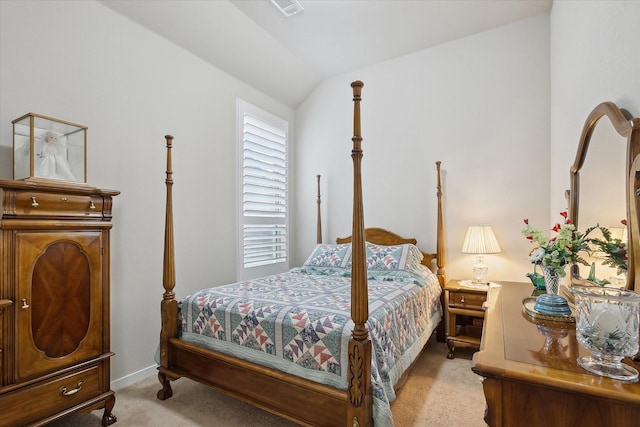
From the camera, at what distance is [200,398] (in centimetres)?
230

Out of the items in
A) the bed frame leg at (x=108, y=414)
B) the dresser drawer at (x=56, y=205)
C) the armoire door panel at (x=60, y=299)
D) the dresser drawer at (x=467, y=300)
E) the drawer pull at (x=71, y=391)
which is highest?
the dresser drawer at (x=56, y=205)

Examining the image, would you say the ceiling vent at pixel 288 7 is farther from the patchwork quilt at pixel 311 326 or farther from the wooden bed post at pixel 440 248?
the patchwork quilt at pixel 311 326

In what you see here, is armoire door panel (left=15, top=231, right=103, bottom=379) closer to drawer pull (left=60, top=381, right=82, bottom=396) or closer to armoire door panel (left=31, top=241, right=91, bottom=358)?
armoire door panel (left=31, top=241, right=91, bottom=358)

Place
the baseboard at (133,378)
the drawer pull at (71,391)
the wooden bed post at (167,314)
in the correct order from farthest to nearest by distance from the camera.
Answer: the baseboard at (133,378)
the wooden bed post at (167,314)
the drawer pull at (71,391)

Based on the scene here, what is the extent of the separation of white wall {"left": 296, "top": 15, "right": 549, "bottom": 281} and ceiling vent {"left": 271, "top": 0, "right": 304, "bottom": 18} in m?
1.24

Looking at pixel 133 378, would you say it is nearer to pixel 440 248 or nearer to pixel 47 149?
pixel 47 149

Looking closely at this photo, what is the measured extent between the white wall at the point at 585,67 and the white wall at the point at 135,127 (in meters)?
2.89

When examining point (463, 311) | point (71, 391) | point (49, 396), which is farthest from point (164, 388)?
point (463, 311)

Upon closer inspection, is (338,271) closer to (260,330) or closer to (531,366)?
(260,330)

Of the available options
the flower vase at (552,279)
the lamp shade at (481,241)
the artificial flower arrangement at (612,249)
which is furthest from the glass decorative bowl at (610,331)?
the lamp shade at (481,241)

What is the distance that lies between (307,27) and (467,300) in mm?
2976

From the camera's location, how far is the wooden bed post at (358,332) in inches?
60.0

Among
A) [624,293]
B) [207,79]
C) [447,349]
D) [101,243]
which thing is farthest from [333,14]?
[447,349]

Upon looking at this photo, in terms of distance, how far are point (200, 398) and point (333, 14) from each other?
3.36m
